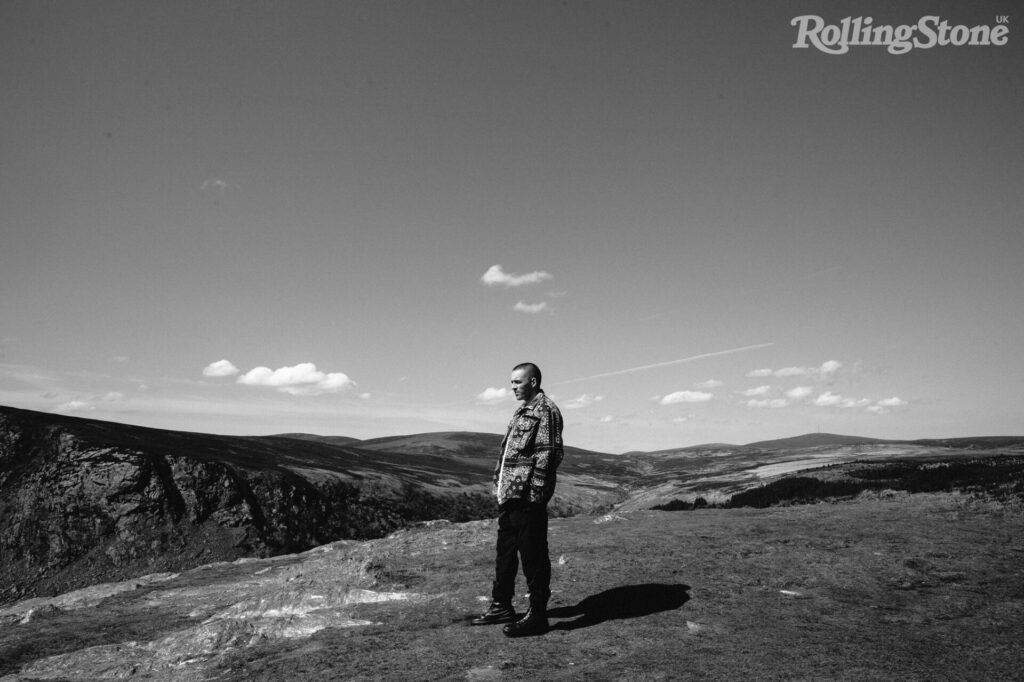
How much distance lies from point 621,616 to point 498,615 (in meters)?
1.53

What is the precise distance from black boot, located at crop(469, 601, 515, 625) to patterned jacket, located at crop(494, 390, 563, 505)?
128cm

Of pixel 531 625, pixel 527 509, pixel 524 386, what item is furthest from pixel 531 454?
pixel 531 625

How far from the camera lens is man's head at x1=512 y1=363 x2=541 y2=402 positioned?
702 cm

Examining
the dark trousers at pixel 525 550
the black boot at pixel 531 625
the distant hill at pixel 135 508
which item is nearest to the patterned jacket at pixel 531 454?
the dark trousers at pixel 525 550

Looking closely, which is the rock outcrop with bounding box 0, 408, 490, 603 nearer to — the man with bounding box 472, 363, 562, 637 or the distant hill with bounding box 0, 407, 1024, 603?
the distant hill with bounding box 0, 407, 1024, 603

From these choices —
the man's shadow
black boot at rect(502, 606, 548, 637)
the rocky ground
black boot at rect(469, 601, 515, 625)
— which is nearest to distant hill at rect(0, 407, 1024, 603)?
the rocky ground

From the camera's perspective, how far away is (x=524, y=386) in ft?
23.0

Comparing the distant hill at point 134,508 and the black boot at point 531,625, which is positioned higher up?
the black boot at point 531,625

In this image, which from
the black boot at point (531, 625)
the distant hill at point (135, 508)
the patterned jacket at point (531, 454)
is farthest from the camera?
the distant hill at point (135, 508)

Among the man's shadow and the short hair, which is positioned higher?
the short hair

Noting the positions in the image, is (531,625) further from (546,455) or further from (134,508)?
(134,508)

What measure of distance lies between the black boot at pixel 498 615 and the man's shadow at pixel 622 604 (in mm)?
553

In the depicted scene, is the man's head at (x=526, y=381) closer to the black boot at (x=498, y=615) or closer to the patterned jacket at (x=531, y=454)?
the patterned jacket at (x=531, y=454)

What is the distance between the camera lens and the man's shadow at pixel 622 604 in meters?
6.54
